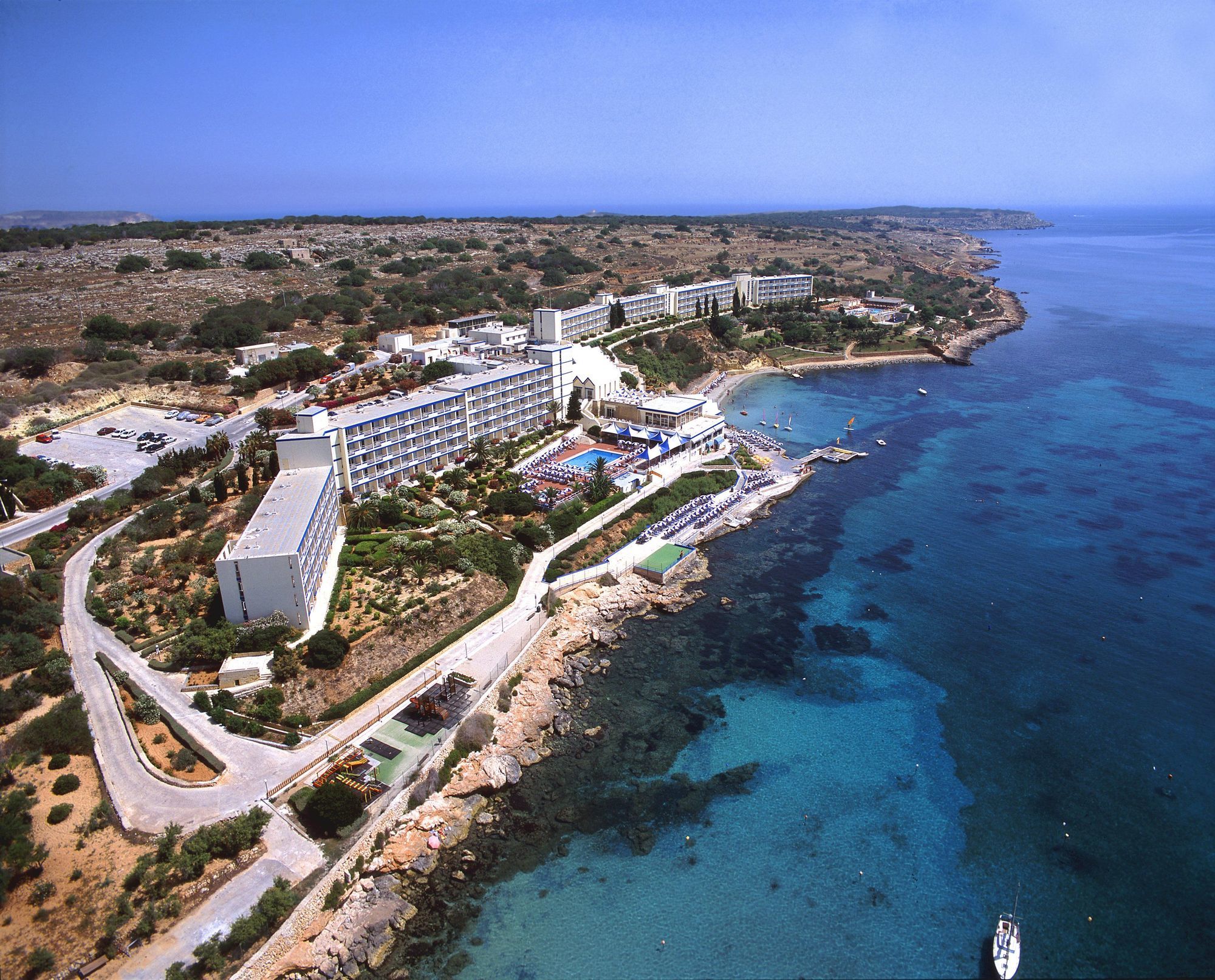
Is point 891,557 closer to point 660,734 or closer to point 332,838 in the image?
point 660,734

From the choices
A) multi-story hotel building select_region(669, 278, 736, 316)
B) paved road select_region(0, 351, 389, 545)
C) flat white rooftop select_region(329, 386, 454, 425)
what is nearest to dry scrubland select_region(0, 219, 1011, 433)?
paved road select_region(0, 351, 389, 545)

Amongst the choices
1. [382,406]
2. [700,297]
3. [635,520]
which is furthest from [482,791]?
Answer: [700,297]

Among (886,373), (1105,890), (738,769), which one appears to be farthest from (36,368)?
(886,373)

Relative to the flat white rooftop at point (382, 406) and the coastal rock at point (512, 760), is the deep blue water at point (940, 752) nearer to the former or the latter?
the coastal rock at point (512, 760)

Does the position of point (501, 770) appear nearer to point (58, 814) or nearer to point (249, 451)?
point (58, 814)

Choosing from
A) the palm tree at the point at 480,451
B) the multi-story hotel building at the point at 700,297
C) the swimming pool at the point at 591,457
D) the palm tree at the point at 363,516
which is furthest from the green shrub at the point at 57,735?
the multi-story hotel building at the point at 700,297
